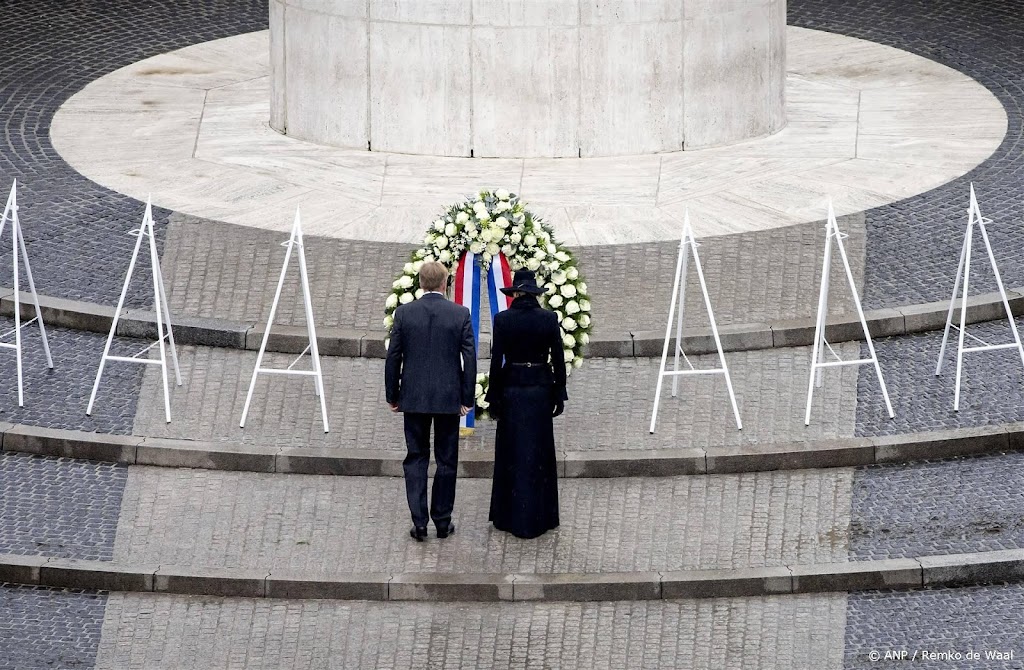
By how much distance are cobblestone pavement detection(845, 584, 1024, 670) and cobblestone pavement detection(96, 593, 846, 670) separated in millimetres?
136

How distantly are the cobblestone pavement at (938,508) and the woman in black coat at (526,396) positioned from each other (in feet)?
6.49

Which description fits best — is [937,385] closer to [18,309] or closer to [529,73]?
[529,73]

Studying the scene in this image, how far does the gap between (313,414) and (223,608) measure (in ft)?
6.44

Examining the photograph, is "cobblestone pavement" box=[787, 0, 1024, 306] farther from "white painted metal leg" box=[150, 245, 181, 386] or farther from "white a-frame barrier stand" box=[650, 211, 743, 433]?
"white painted metal leg" box=[150, 245, 181, 386]

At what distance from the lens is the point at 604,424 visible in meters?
12.4

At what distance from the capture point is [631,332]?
1319 centimetres

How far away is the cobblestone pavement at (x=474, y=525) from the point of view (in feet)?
36.6

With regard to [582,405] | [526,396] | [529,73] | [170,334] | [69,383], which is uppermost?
[529,73]

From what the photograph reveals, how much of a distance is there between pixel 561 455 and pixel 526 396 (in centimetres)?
103

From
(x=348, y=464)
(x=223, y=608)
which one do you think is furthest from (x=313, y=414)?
(x=223, y=608)

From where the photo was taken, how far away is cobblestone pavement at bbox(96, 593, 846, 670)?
10.5 meters

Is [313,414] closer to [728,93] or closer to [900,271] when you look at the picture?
[900,271]

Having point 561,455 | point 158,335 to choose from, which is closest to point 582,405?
point 561,455

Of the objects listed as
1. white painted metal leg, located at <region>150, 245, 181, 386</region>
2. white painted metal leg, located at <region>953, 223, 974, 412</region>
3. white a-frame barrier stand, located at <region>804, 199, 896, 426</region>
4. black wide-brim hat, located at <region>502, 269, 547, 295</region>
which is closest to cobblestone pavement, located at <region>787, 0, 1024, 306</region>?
white painted metal leg, located at <region>953, 223, 974, 412</region>
